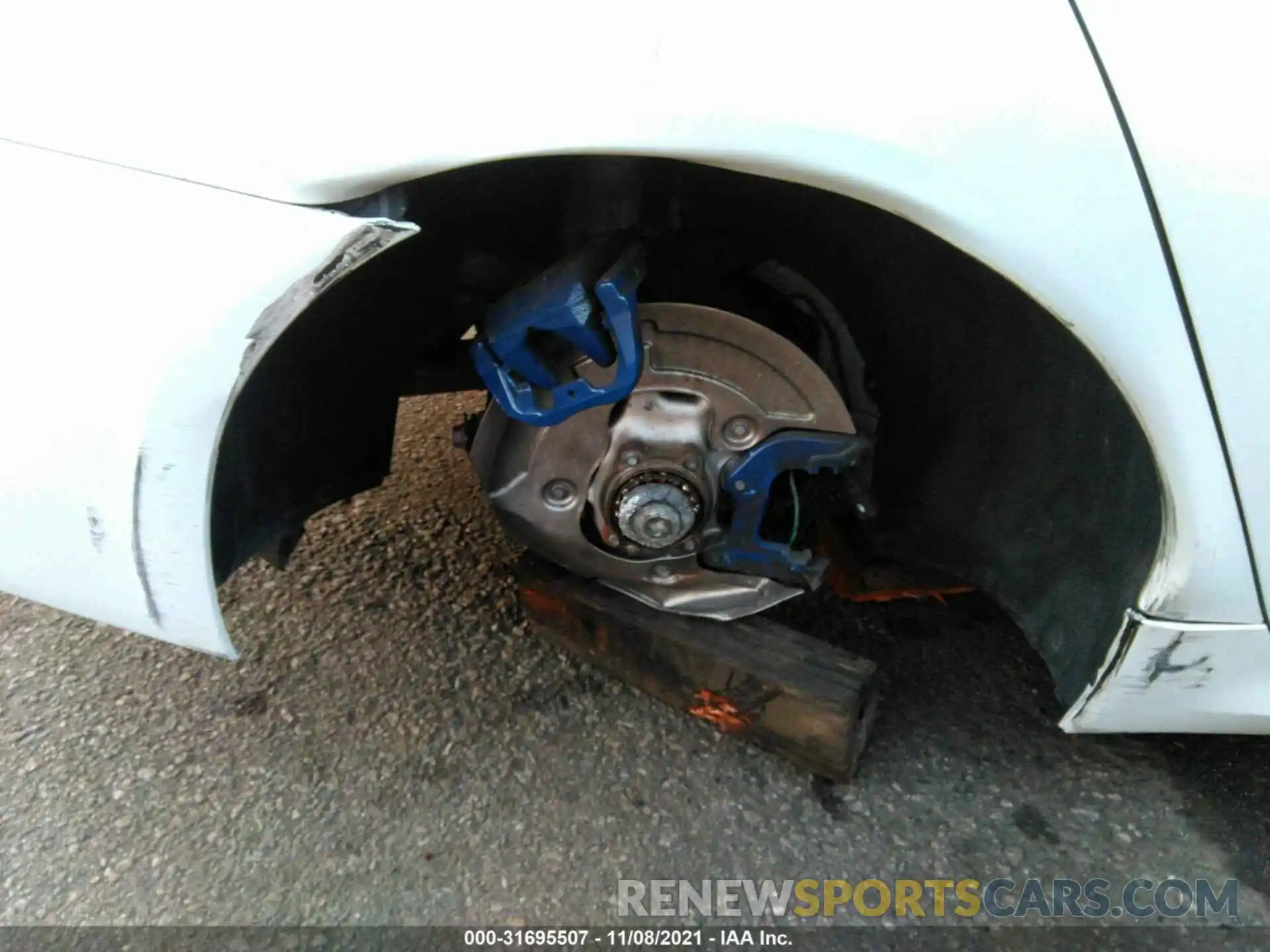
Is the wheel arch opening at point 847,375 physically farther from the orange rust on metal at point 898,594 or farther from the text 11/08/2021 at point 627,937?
the text 11/08/2021 at point 627,937

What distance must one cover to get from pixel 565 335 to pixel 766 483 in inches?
15.8

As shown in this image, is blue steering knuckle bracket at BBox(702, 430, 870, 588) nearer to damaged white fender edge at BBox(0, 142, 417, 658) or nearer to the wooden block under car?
the wooden block under car

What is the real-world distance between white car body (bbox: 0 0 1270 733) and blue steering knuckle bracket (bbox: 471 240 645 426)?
250mm

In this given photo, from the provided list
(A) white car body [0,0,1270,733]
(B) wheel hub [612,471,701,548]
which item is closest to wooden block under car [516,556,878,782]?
(B) wheel hub [612,471,701,548]

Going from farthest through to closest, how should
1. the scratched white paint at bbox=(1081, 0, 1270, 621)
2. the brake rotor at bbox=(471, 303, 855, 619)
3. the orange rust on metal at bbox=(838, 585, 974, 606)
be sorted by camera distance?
the orange rust on metal at bbox=(838, 585, 974, 606)
the brake rotor at bbox=(471, 303, 855, 619)
the scratched white paint at bbox=(1081, 0, 1270, 621)

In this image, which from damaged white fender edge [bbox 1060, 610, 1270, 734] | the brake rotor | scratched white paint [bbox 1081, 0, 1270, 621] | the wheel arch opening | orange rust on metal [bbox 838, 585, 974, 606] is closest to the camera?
scratched white paint [bbox 1081, 0, 1270, 621]

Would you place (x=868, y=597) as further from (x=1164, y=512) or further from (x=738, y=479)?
(x=1164, y=512)

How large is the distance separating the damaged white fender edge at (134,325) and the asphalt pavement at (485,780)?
0.54 meters

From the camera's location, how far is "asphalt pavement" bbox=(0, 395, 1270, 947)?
4.22 feet

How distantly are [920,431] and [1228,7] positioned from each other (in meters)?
0.74

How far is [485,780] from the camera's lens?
4.63 feet

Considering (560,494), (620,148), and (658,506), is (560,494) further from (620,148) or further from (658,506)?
(620,148)

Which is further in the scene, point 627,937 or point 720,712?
point 720,712

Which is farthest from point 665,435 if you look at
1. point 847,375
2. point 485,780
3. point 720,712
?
point 485,780
